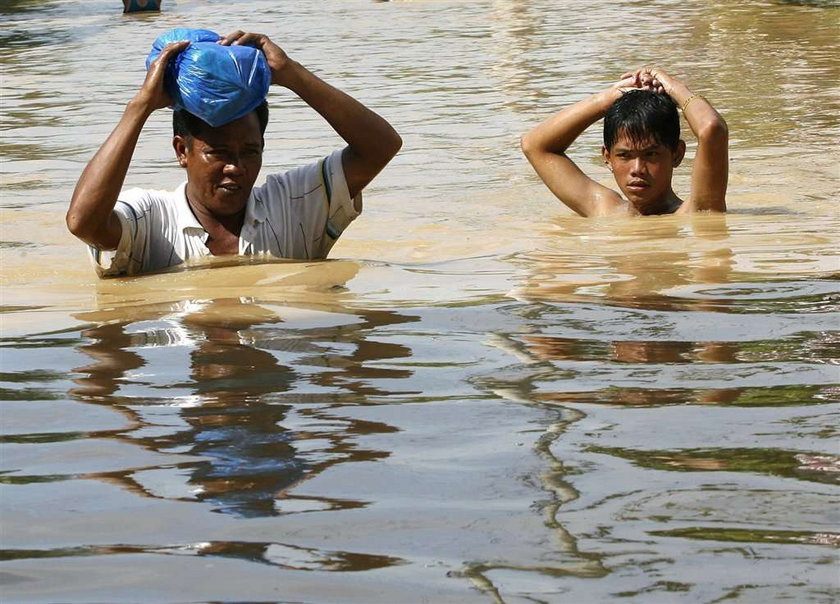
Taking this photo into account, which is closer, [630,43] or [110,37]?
[630,43]

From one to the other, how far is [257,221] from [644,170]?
93.9 inches

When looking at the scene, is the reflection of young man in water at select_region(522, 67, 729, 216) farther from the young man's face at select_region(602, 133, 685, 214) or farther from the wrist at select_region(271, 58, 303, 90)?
the wrist at select_region(271, 58, 303, 90)

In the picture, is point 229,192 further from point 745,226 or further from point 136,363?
point 745,226

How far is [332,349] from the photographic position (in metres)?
3.93

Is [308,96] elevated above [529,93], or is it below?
above

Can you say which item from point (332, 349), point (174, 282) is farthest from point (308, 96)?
point (332, 349)

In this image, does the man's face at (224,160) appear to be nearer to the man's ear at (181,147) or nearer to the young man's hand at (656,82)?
the man's ear at (181,147)

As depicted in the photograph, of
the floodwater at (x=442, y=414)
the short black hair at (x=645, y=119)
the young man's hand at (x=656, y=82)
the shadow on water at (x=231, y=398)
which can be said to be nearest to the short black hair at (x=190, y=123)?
the floodwater at (x=442, y=414)

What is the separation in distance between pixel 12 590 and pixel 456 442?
1.01 m

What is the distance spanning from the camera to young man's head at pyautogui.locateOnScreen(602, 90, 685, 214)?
6.77 meters

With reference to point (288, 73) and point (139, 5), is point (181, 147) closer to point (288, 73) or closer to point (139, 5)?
point (288, 73)

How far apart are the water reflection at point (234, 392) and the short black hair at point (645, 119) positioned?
261 centimetres

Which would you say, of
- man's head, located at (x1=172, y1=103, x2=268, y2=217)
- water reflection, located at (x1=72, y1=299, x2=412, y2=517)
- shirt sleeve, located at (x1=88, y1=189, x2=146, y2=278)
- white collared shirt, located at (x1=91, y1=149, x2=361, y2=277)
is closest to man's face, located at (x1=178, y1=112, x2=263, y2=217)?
man's head, located at (x1=172, y1=103, x2=268, y2=217)

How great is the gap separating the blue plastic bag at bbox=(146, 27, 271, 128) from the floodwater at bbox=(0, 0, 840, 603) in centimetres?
60
